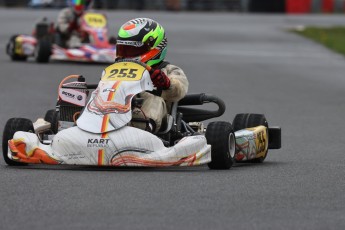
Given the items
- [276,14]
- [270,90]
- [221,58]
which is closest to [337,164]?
[270,90]

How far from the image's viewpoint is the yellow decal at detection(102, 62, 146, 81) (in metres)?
8.62

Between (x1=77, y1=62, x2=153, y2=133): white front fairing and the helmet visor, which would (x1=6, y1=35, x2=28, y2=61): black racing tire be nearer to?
the helmet visor

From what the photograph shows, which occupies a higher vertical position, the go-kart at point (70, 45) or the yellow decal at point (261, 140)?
the yellow decal at point (261, 140)

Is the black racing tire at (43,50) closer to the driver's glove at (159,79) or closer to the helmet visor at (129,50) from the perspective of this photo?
the helmet visor at (129,50)

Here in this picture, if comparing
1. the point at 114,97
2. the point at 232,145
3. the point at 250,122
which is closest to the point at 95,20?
the point at 250,122

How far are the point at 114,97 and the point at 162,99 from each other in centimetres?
52

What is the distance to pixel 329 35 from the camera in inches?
1260

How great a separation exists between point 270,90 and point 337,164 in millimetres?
8394

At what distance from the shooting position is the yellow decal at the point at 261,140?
930 cm

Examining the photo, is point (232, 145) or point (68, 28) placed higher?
point (232, 145)

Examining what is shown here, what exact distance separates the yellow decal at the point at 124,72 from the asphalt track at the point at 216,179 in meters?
0.71

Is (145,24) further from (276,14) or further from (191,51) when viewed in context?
(276,14)

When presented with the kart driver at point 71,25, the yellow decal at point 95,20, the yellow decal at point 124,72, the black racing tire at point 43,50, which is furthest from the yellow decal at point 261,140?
the yellow decal at point 95,20

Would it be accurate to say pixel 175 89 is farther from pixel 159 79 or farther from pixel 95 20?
pixel 95 20
